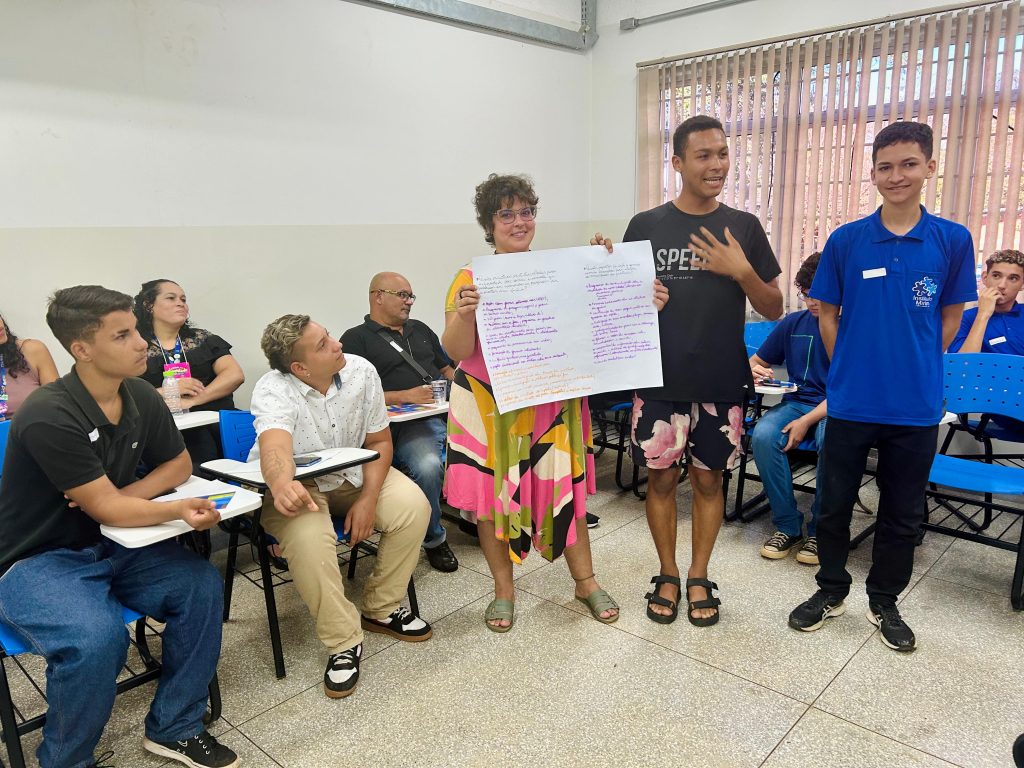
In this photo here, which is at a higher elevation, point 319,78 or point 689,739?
point 319,78

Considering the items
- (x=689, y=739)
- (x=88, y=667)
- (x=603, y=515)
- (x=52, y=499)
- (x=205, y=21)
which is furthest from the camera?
(x=603, y=515)

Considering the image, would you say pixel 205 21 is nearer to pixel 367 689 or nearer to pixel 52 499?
pixel 52 499

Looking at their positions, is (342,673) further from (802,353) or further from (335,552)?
(802,353)

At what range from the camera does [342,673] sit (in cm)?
214

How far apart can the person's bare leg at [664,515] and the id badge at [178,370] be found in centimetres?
218

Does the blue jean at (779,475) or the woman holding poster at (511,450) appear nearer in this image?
the woman holding poster at (511,450)

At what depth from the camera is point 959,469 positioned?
2.76 m

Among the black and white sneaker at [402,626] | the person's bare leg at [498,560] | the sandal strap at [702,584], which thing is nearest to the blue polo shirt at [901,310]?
the sandal strap at [702,584]

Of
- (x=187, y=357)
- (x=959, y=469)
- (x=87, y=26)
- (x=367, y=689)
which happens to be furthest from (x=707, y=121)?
(x=87, y=26)

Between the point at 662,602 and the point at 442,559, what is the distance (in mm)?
1031

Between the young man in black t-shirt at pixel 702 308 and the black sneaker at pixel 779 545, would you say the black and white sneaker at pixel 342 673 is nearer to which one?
the young man in black t-shirt at pixel 702 308

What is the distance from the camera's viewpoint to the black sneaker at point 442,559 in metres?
3.03

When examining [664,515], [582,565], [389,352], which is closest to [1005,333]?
[664,515]

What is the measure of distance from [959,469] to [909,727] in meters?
1.27
